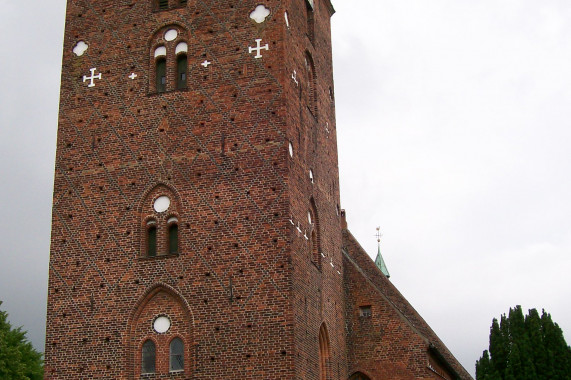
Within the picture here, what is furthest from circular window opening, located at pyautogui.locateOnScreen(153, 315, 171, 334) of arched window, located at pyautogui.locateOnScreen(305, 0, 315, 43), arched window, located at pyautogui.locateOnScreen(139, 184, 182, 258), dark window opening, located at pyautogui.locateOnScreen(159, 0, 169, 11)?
arched window, located at pyautogui.locateOnScreen(305, 0, 315, 43)

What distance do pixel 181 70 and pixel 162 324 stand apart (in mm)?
6221

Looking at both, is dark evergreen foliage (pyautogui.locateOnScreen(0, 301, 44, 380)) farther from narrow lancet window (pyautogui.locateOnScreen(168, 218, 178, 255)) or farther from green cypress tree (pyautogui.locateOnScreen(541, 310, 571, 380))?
green cypress tree (pyautogui.locateOnScreen(541, 310, 571, 380))

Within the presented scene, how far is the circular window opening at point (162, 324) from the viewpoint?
1891 centimetres

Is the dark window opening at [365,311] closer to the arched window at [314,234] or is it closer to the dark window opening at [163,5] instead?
the arched window at [314,234]

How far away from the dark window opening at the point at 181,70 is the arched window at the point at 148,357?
619cm

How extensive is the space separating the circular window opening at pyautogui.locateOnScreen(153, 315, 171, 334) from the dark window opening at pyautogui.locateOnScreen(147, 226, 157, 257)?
151 cm

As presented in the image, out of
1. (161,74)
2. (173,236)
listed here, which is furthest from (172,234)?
(161,74)

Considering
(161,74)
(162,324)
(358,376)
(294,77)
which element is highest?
(161,74)

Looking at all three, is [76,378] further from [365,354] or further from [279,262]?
[365,354]

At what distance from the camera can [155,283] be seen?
19.1m

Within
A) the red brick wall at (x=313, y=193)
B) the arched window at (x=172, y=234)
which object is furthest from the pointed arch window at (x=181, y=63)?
the arched window at (x=172, y=234)

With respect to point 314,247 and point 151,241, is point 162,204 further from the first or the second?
point 314,247

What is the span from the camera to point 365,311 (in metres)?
23.2

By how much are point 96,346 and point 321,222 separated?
6.41 m
